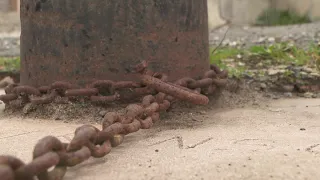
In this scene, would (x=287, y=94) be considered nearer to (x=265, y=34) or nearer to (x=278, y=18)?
(x=265, y=34)

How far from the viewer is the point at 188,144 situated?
1.82 metres

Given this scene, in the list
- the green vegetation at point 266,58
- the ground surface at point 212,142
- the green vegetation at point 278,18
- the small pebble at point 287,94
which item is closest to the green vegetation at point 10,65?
the green vegetation at point 266,58

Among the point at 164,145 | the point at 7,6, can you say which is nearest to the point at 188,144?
the point at 164,145

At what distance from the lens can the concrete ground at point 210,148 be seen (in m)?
1.43

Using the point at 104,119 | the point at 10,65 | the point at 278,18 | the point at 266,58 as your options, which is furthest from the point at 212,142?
the point at 278,18

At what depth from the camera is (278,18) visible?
896 cm

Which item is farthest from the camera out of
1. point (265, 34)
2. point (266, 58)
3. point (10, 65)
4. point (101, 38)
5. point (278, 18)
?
point (278, 18)

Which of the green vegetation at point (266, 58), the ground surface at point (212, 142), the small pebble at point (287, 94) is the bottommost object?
the small pebble at point (287, 94)

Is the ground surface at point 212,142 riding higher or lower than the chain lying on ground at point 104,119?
lower

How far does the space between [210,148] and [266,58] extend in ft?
8.34

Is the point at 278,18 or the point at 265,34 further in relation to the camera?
the point at 278,18

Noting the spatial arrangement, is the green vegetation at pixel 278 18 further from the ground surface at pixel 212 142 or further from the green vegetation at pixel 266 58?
the ground surface at pixel 212 142

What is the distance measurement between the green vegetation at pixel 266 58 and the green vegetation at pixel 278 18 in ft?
14.7

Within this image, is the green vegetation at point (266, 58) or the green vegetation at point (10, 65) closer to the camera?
the green vegetation at point (266, 58)
